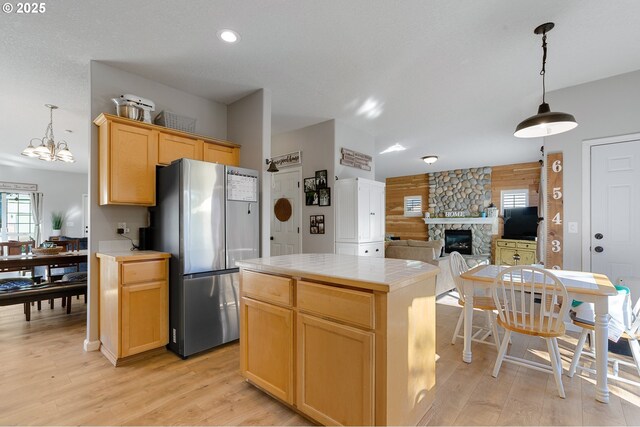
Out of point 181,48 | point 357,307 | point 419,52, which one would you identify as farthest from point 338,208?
point 357,307

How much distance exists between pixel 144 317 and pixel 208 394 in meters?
1.03

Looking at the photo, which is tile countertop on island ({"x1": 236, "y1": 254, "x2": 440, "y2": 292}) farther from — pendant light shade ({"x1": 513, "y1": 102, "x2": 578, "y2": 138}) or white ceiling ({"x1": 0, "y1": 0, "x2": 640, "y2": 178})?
white ceiling ({"x1": 0, "y1": 0, "x2": 640, "y2": 178})

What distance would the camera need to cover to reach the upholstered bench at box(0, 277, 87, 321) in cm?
323

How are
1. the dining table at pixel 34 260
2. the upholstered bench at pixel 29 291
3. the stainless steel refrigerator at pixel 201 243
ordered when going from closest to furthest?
the stainless steel refrigerator at pixel 201 243, the upholstered bench at pixel 29 291, the dining table at pixel 34 260

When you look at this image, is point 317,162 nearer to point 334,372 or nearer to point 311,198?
point 311,198

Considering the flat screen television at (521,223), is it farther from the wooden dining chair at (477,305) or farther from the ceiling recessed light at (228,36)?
the ceiling recessed light at (228,36)

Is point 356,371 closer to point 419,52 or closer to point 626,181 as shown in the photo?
point 419,52

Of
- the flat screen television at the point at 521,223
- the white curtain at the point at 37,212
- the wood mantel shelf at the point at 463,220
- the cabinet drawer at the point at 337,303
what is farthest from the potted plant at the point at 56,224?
the flat screen television at the point at 521,223

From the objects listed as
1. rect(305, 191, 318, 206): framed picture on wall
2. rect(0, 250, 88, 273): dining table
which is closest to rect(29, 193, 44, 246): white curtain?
rect(0, 250, 88, 273): dining table

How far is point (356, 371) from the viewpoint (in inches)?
57.6

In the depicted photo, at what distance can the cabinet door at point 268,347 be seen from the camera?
5.87 feet

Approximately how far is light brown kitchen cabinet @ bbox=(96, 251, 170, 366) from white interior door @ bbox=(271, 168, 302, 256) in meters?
2.48

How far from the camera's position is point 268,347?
192cm

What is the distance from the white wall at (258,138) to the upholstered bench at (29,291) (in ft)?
8.11
